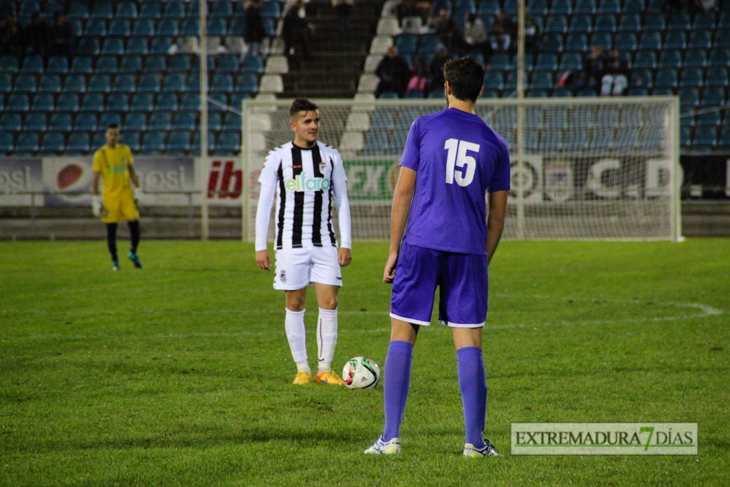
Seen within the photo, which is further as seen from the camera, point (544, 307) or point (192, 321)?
point (544, 307)

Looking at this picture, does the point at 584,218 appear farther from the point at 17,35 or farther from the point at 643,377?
the point at 17,35

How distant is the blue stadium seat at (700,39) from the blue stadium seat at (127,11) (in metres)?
16.1

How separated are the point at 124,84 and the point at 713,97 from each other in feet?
52.1

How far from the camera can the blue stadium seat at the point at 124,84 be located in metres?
23.0

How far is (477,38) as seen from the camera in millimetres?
21156

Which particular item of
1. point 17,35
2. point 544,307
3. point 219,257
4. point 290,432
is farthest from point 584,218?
point 17,35

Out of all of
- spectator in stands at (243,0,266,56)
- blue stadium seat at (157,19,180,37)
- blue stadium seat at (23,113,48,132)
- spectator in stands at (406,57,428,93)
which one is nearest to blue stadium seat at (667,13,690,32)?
spectator in stands at (406,57,428,93)

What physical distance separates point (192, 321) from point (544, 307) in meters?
3.46

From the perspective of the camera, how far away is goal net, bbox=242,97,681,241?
678 inches

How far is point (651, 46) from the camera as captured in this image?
21.4 meters

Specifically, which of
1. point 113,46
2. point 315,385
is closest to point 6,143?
point 113,46

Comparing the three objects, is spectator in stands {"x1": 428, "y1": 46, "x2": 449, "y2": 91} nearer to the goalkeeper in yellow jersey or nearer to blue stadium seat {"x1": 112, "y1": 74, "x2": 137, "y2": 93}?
blue stadium seat {"x1": 112, "y1": 74, "x2": 137, "y2": 93}

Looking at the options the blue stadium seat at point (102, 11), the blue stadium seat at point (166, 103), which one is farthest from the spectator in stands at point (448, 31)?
the blue stadium seat at point (102, 11)

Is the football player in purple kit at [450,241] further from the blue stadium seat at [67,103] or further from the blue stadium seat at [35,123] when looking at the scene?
the blue stadium seat at [67,103]
